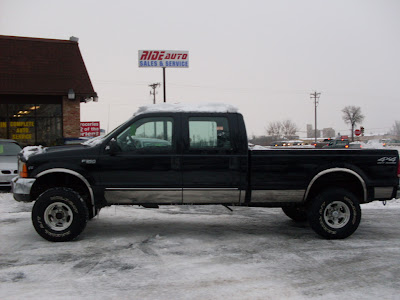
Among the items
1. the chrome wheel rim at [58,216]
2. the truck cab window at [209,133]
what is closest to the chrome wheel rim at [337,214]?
the truck cab window at [209,133]

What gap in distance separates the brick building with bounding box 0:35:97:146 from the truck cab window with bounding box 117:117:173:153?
13.3 meters

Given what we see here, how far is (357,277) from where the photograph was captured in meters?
4.34

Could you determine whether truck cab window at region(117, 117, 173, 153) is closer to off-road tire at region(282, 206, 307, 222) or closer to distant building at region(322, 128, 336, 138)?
off-road tire at region(282, 206, 307, 222)

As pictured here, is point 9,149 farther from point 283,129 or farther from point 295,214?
point 283,129

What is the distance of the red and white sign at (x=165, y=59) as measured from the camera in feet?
89.9

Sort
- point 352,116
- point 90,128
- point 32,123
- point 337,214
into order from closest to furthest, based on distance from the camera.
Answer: point 337,214 → point 32,123 → point 90,128 → point 352,116

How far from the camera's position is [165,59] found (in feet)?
90.5

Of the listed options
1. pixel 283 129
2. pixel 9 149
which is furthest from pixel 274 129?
pixel 9 149

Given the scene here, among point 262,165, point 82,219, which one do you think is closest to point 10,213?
point 82,219

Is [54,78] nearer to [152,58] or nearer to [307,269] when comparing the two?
[152,58]

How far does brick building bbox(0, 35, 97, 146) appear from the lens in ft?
59.8

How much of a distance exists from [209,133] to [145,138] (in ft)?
3.27

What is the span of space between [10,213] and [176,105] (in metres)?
4.64

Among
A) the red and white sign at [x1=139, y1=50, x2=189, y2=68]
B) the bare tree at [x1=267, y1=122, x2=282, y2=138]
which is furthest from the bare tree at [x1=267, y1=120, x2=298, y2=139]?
the red and white sign at [x1=139, y1=50, x2=189, y2=68]
